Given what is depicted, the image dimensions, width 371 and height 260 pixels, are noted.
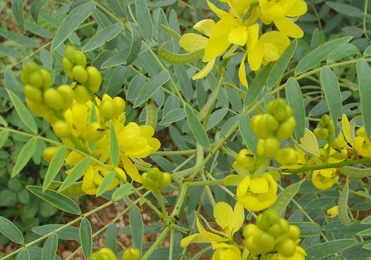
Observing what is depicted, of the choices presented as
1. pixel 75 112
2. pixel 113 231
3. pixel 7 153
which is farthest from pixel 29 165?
pixel 75 112

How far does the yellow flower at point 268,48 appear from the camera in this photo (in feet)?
3.09

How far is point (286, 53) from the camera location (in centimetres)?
96

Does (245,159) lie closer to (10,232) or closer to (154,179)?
(154,179)

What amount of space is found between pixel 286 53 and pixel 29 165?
1725 millimetres

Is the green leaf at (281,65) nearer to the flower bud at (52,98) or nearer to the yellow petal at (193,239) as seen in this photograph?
the yellow petal at (193,239)

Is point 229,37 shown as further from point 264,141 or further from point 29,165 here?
point 29,165

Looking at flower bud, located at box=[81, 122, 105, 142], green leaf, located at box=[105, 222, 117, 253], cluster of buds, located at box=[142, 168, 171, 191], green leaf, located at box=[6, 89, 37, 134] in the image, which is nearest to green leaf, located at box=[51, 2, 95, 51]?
green leaf, located at box=[6, 89, 37, 134]

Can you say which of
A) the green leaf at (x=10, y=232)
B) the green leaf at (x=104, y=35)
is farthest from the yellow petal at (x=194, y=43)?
the green leaf at (x=10, y=232)

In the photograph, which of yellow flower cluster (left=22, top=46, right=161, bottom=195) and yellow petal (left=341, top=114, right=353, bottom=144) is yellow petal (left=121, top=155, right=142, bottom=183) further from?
yellow petal (left=341, top=114, right=353, bottom=144)

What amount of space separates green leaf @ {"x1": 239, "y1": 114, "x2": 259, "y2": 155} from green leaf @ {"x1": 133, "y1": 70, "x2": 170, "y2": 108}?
30 centimetres

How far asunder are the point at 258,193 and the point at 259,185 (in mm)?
25

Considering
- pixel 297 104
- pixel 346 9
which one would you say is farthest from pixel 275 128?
pixel 346 9

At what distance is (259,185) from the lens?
80 centimetres

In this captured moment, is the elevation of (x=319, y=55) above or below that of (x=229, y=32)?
below
